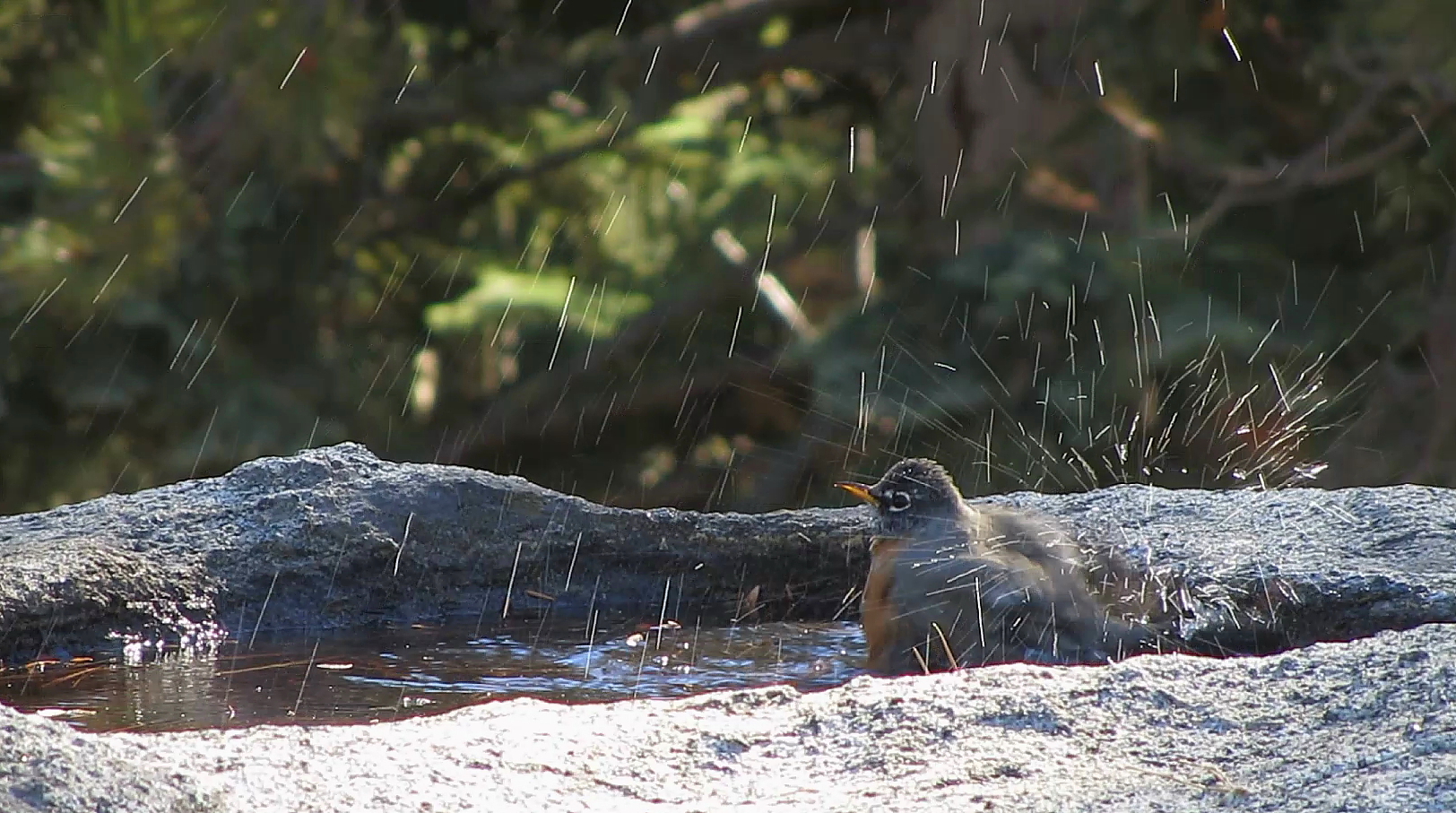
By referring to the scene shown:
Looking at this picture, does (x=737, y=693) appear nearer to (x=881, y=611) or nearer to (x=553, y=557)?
(x=881, y=611)

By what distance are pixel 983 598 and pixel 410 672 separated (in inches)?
44.4

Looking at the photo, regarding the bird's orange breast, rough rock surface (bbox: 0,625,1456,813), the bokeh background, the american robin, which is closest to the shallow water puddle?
the bird's orange breast

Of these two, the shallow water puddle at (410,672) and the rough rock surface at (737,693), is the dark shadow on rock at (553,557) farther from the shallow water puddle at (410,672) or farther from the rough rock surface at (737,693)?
the shallow water puddle at (410,672)

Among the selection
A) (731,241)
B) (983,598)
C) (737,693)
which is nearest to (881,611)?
(983,598)

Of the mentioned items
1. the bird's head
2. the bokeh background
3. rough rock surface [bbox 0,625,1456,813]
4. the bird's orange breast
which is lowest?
rough rock surface [bbox 0,625,1456,813]

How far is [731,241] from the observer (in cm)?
819

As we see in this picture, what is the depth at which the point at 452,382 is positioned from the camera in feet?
27.5

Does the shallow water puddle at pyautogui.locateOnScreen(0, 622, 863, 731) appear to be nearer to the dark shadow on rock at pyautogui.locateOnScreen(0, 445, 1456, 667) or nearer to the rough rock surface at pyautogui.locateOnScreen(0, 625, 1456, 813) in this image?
the dark shadow on rock at pyautogui.locateOnScreen(0, 445, 1456, 667)

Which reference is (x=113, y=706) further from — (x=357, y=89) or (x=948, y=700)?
(x=357, y=89)

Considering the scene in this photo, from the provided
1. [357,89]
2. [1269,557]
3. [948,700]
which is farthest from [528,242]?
[948,700]

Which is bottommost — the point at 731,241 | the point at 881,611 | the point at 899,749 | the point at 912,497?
the point at 899,749

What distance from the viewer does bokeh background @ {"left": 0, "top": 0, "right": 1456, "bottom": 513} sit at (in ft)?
21.9

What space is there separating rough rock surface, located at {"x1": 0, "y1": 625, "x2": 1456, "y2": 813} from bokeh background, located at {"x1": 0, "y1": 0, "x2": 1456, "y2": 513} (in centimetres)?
380

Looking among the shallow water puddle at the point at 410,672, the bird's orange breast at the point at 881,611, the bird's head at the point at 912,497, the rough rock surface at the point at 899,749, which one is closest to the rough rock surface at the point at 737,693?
the rough rock surface at the point at 899,749
